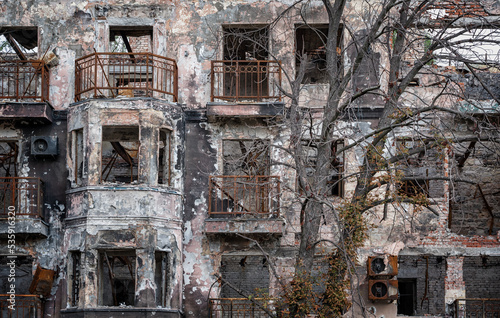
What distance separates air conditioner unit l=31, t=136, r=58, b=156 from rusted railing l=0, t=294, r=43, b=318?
3.53 meters

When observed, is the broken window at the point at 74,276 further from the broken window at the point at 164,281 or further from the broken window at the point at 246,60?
the broken window at the point at 246,60

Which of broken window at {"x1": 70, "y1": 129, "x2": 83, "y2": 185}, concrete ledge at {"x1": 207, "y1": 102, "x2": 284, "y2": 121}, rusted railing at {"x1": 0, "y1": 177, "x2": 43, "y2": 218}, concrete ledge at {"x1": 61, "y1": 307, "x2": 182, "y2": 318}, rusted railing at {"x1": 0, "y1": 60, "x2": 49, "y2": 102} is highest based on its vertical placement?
rusted railing at {"x1": 0, "y1": 60, "x2": 49, "y2": 102}

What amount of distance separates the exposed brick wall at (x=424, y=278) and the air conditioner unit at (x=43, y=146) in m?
10.7

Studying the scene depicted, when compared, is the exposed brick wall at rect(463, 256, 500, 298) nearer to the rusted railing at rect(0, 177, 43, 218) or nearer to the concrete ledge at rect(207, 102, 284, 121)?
the concrete ledge at rect(207, 102, 284, 121)

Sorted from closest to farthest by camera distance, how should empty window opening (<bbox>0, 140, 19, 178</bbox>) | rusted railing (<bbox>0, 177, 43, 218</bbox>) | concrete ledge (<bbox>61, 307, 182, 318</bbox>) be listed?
concrete ledge (<bbox>61, 307, 182, 318</bbox>) < rusted railing (<bbox>0, 177, 43, 218</bbox>) < empty window opening (<bbox>0, 140, 19, 178</bbox>)

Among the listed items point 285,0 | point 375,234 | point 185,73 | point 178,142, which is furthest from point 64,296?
point 285,0

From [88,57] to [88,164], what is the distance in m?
2.85

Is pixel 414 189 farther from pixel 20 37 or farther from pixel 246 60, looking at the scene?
pixel 20 37

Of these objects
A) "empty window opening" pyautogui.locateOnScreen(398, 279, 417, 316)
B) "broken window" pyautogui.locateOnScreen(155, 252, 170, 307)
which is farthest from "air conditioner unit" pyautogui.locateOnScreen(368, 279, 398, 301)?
"empty window opening" pyautogui.locateOnScreen(398, 279, 417, 316)

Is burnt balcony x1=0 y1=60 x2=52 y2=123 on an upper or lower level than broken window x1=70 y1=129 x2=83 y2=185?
upper

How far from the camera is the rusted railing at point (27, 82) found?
22094mm

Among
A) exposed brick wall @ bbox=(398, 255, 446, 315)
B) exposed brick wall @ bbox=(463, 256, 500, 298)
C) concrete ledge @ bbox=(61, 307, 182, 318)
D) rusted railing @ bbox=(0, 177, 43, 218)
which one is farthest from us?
exposed brick wall @ bbox=(463, 256, 500, 298)

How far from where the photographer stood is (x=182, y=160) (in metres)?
22.2

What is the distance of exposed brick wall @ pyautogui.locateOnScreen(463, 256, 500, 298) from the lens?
88.0ft
